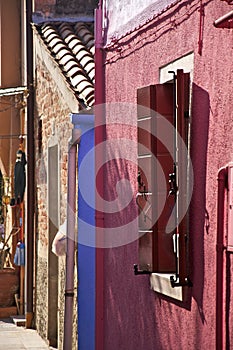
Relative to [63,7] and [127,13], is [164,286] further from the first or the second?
[63,7]

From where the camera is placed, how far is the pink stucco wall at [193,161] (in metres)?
6.63

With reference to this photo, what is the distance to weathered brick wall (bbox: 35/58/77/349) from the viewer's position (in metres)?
12.1

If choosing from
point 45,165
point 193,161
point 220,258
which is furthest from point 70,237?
point 220,258

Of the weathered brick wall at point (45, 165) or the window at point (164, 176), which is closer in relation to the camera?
the window at point (164, 176)

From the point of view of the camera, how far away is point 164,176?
7.81m

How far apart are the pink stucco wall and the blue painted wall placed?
0.86m

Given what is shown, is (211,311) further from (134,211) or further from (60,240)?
(60,240)

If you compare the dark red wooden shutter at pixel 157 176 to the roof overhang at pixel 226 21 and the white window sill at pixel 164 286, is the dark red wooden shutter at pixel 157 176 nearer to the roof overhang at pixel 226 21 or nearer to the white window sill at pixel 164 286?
the white window sill at pixel 164 286

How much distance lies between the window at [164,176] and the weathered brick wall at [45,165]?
3.58 m

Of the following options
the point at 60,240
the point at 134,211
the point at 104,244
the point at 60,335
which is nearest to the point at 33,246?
the point at 60,335

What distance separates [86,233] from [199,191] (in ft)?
12.2

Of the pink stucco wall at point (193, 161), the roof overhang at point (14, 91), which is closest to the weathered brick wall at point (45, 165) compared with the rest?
the roof overhang at point (14, 91)

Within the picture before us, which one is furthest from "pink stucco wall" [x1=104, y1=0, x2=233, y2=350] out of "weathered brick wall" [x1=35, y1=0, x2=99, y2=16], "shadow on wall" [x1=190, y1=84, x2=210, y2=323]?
"weathered brick wall" [x1=35, y1=0, x2=99, y2=16]

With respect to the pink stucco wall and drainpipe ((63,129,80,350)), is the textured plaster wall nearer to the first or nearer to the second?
the pink stucco wall
